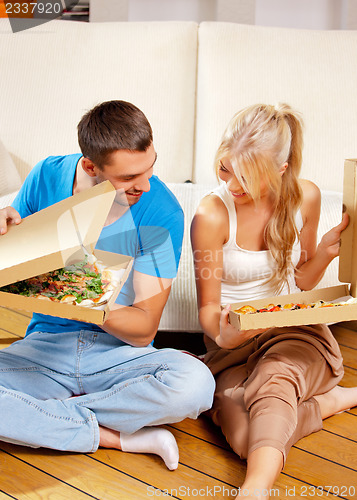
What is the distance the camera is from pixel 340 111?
2332 mm

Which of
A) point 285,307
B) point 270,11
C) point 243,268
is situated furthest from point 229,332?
point 270,11

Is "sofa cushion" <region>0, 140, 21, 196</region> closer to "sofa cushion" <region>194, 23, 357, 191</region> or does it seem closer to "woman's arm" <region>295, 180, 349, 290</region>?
"sofa cushion" <region>194, 23, 357, 191</region>

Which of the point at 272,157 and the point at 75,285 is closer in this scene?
the point at 75,285

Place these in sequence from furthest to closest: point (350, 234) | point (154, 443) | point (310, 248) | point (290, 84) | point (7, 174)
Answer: point (290, 84)
point (7, 174)
point (310, 248)
point (350, 234)
point (154, 443)

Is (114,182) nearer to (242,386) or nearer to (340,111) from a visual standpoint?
(242,386)

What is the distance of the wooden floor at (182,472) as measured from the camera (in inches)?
50.1

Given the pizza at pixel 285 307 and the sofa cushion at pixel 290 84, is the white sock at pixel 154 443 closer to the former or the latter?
the pizza at pixel 285 307

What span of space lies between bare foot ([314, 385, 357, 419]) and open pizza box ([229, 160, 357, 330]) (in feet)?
0.82

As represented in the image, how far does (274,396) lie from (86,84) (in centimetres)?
153

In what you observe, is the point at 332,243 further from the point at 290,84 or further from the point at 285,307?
the point at 290,84

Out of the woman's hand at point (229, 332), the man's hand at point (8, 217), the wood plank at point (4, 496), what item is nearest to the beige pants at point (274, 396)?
the woman's hand at point (229, 332)

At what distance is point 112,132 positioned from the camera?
1.31 m

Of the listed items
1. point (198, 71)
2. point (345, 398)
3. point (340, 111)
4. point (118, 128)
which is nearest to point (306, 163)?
point (340, 111)

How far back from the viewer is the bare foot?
5.07 ft
